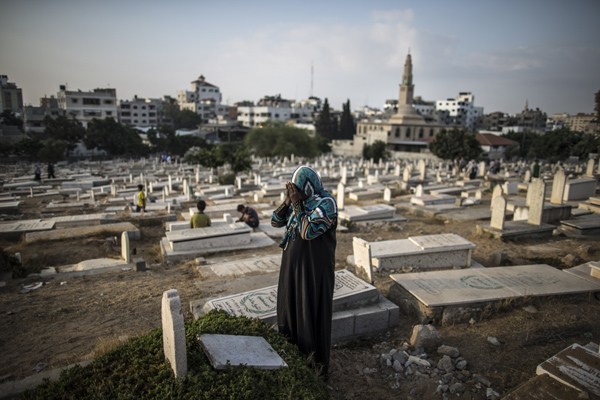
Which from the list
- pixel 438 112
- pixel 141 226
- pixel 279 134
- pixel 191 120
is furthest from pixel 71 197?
pixel 438 112

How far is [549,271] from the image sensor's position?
518 centimetres

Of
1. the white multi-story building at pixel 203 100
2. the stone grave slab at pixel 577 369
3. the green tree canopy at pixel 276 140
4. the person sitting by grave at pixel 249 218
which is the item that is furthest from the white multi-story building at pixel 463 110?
the stone grave slab at pixel 577 369

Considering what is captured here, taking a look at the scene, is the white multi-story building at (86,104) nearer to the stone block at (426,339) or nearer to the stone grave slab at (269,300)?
the stone grave slab at (269,300)

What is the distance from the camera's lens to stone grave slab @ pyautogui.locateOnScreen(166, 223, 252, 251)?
704 cm

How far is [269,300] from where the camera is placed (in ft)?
12.9

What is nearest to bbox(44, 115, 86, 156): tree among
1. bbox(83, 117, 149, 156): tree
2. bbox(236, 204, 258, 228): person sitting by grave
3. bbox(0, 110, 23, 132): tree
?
bbox(83, 117, 149, 156): tree

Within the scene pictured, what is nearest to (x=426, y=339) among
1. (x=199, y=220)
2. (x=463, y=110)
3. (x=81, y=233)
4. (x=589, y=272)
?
(x=589, y=272)

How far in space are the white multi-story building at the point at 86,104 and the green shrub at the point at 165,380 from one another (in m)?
57.1

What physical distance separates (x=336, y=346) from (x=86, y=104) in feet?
201

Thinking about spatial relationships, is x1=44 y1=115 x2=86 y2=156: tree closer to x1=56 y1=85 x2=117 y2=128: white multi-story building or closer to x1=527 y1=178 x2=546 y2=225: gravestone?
x1=56 y1=85 x2=117 y2=128: white multi-story building

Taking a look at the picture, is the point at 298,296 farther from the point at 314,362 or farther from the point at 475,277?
the point at 475,277

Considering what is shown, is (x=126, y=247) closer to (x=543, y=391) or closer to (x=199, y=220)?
(x=199, y=220)

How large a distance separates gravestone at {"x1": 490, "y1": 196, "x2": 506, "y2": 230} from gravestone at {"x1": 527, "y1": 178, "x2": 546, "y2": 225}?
0.83 m

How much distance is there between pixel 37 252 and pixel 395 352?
23.7 feet
